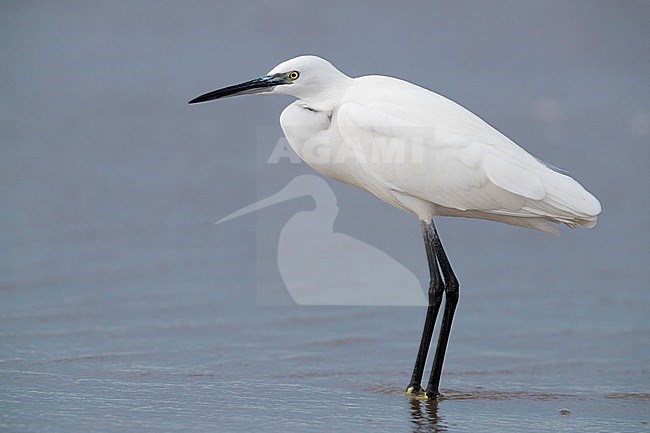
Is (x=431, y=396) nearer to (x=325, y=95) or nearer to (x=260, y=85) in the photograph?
(x=325, y=95)

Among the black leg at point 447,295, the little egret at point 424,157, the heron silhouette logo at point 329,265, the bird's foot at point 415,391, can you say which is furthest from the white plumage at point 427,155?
the heron silhouette logo at point 329,265

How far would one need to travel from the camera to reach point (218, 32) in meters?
10.7

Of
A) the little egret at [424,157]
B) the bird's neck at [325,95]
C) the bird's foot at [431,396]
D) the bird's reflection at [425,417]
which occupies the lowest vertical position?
the bird's reflection at [425,417]

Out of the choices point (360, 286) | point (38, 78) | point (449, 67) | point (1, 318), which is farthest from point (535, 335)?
point (38, 78)

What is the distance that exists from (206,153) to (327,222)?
2.11 m

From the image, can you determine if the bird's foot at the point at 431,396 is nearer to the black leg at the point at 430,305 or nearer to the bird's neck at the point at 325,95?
the black leg at the point at 430,305

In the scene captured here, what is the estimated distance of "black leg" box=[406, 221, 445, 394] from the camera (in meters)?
4.14

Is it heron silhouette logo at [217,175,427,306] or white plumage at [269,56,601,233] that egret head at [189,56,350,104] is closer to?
white plumage at [269,56,601,233]

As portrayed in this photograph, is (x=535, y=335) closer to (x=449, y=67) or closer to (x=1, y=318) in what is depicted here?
(x=1, y=318)

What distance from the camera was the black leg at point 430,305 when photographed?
4.14 meters

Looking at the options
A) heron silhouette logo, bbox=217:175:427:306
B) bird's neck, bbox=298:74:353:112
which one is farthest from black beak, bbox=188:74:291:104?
heron silhouette logo, bbox=217:175:427:306

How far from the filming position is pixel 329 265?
6.41 m

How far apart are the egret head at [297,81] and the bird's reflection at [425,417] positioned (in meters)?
1.22

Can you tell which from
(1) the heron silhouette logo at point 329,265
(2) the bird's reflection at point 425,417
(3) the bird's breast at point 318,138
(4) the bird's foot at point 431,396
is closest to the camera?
(2) the bird's reflection at point 425,417
